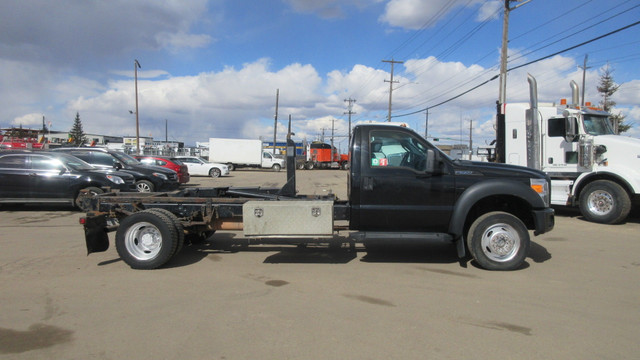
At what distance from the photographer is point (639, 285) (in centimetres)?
501

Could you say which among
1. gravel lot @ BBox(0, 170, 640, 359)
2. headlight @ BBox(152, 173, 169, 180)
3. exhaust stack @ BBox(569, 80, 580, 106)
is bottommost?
gravel lot @ BBox(0, 170, 640, 359)

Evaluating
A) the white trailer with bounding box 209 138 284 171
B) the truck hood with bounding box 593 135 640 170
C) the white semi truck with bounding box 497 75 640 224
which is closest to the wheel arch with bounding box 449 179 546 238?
the white semi truck with bounding box 497 75 640 224

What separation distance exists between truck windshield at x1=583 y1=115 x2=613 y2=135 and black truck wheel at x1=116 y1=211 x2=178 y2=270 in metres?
9.79

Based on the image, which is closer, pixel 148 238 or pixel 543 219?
pixel 543 219

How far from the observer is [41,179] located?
10.3 metres

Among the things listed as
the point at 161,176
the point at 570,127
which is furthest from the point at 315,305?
the point at 161,176

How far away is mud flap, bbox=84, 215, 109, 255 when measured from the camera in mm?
5672

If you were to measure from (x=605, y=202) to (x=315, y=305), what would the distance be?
8501mm

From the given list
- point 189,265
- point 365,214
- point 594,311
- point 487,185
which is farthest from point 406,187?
point 189,265

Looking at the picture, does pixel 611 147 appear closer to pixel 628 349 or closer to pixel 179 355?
pixel 628 349

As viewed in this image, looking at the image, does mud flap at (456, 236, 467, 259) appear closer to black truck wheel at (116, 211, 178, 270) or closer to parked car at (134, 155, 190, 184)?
black truck wheel at (116, 211, 178, 270)

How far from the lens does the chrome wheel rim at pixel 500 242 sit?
215 inches

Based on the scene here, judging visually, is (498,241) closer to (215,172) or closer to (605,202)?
(605,202)

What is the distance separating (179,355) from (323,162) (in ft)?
145
